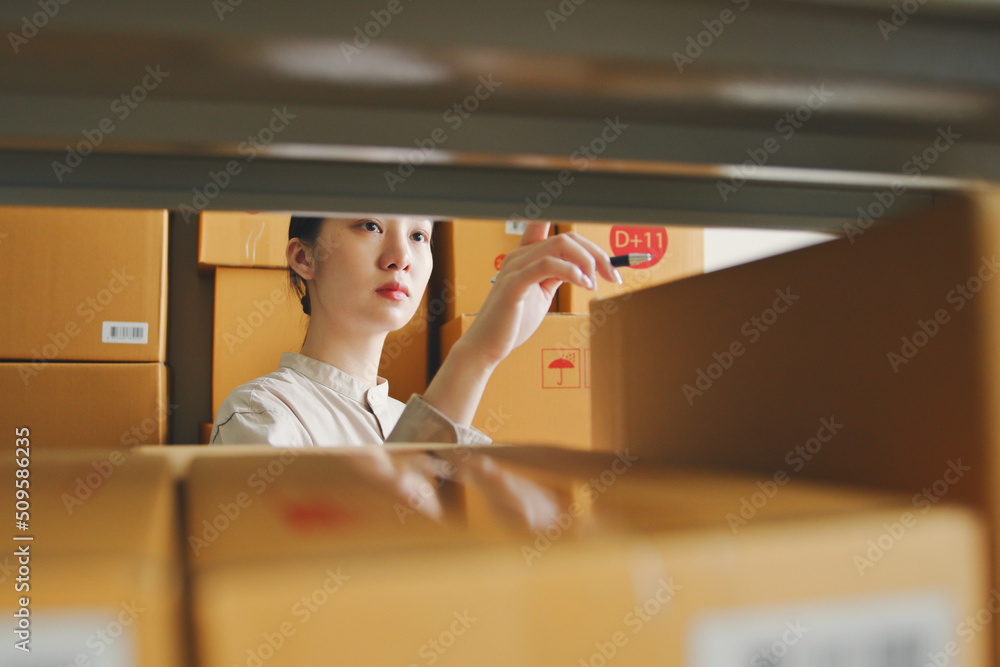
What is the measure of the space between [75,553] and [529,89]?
0.17 meters

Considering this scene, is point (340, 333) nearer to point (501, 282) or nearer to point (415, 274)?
point (415, 274)

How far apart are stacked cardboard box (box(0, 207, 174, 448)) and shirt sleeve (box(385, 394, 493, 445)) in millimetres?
946

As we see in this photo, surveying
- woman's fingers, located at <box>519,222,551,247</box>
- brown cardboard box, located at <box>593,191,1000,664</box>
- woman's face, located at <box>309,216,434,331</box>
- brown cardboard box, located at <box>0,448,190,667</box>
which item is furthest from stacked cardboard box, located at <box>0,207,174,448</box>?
brown cardboard box, located at <box>0,448,190,667</box>

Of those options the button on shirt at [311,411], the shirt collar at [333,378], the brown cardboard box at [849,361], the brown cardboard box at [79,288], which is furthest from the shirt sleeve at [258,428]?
the brown cardboard box at [849,361]

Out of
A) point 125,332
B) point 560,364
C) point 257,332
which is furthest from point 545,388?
point 125,332

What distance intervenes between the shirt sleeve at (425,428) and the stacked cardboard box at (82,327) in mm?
946

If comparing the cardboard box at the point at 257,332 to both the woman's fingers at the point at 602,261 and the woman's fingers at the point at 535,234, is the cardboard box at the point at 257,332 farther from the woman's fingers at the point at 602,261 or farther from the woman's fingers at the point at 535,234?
the woman's fingers at the point at 602,261

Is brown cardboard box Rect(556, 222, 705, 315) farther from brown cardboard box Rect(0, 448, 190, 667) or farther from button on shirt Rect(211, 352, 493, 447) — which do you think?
brown cardboard box Rect(0, 448, 190, 667)

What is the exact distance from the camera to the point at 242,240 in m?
1.73

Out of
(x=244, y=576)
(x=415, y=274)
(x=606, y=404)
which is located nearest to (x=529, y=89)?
(x=244, y=576)

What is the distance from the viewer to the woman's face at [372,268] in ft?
4.31

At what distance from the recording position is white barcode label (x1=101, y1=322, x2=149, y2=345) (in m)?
1.59

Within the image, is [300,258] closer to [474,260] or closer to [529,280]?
[474,260]

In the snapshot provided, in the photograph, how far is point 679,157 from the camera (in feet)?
0.87
